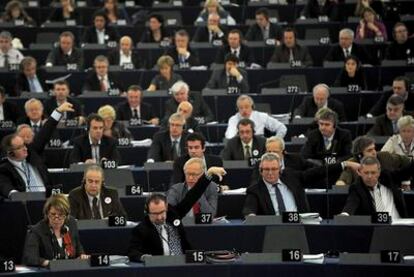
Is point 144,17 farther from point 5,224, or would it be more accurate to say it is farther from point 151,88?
point 5,224

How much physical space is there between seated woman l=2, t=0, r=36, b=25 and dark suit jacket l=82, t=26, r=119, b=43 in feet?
3.10

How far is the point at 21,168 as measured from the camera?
11.9m

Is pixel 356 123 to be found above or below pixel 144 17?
below

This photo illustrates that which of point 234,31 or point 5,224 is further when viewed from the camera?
point 234,31

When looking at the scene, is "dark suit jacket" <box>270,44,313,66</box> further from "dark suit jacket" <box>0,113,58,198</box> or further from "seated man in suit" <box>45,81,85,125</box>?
"dark suit jacket" <box>0,113,58,198</box>

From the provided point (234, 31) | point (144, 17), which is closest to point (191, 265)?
point (234, 31)

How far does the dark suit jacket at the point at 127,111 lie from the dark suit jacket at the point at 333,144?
2.44 metres

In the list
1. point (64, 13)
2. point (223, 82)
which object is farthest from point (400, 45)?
point (64, 13)

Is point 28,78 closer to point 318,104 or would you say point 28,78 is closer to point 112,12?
point 112,12

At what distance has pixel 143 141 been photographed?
1348cm

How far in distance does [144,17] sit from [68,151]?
18.1ft

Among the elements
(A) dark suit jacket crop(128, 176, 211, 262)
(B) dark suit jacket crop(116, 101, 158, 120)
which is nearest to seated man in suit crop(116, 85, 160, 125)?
(B) dark suit jacket crop(116, 101, 158, 120)

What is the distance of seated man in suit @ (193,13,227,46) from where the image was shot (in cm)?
1696

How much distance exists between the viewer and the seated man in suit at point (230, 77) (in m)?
15.2
